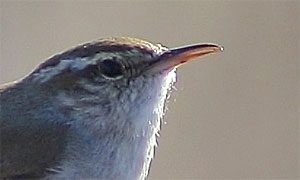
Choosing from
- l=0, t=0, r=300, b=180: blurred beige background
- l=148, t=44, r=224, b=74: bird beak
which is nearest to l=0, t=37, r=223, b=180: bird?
l=148, t=44, r=224, b=74: bird beak

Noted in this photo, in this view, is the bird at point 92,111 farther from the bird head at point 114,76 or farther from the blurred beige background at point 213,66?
the blurred beige background at point 213,66

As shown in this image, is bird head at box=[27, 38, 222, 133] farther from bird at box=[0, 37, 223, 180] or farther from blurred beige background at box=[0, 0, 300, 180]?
blurred beige background at box=[0, 0, 300, 180]

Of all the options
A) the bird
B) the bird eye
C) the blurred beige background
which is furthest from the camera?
the blurred beige background

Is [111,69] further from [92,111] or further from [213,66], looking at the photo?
[213,66]

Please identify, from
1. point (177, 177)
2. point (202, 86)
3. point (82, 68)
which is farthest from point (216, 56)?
point (82, 68)

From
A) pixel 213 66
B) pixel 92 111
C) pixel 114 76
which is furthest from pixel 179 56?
pixel 213 66

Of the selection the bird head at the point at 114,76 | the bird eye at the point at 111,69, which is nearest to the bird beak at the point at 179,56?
the bird head at the point at 114,76
